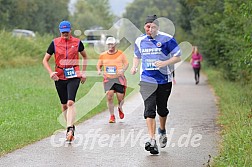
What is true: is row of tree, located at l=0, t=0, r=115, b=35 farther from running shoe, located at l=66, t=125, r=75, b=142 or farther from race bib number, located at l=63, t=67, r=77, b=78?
running shoe, located at l=66, t=125, r=75, b=142

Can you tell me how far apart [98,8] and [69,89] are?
378ft

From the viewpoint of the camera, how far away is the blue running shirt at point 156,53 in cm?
1000

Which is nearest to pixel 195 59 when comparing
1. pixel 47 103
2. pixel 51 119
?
pixel 47 103

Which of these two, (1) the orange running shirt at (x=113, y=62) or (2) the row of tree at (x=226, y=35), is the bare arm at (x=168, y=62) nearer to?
(2) the row of tree at (x=226, y=35)

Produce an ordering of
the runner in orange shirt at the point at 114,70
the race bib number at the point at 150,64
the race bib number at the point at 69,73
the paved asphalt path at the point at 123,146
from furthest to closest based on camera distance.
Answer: the runner in orange shirt at the point at 114,70 → the race bib number at the point at 69,73 → the race bib number at the point at 150,64 → the paved asphalt path at the point at 123,146

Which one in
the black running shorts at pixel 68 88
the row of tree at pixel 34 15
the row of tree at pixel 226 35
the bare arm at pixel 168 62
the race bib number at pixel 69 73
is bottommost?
the row of tree at pixel 34 15

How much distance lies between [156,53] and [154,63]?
0.54 ft

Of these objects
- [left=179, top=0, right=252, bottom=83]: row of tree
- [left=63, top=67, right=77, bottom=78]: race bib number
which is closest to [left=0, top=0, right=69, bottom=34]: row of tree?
[left=179, top=0, right=252, bottom=83]: row of tree

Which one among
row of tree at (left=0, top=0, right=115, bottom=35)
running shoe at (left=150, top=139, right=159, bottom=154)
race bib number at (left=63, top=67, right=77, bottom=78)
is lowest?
row of tree at (left=0, top=0, right=115, bottom=35)

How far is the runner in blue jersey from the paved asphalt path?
0.61m

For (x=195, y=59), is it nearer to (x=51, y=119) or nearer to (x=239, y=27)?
(x=239, y=27)

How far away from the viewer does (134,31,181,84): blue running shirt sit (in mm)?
10000

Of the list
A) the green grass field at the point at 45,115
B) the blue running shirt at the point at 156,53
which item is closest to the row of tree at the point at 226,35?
the green grass field at the point at 45,115

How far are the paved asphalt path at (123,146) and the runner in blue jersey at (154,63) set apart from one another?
0.61 metres
